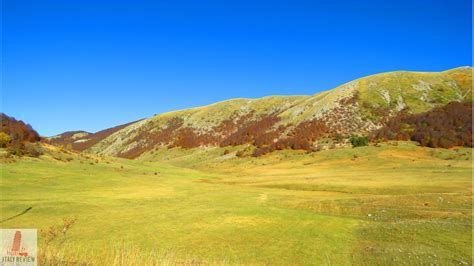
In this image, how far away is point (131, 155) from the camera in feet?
317

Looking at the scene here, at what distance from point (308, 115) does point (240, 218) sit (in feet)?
206

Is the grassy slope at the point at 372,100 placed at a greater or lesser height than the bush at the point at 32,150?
greater

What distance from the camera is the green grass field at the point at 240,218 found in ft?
35.0

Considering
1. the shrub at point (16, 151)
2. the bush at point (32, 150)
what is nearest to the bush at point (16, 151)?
the shrub at point (16, 151)

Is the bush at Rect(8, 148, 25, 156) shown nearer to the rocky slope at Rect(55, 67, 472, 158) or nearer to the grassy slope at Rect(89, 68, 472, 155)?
the rocky slope at Rect(55, 67, 472, 158)

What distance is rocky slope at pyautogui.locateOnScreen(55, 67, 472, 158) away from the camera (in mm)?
67625

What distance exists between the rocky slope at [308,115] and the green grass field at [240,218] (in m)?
34.6

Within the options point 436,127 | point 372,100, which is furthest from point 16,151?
point 372,100

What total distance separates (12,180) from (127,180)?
9027 mm

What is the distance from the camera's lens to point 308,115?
3012 inches

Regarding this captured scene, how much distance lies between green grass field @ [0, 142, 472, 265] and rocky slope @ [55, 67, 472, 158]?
114 ft

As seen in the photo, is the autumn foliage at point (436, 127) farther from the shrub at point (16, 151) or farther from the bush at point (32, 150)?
the shrub at point (16, 151)

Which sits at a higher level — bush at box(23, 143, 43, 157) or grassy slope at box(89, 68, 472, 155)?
grassy slope at box(89, 68, 472, 155)

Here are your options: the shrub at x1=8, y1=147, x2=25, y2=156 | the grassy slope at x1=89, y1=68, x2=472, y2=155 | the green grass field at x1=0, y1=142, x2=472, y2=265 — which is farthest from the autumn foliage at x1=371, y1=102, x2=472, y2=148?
the shrub at x1=8, y1=147, x2=25, y2=156
